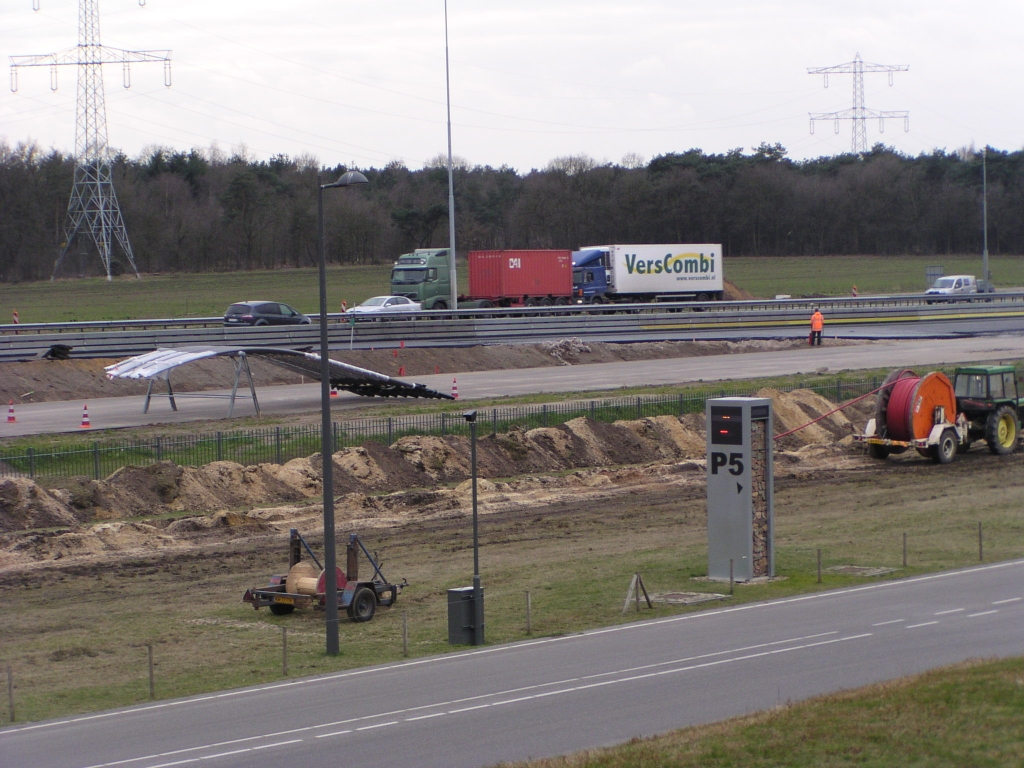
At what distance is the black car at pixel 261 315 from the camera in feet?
169

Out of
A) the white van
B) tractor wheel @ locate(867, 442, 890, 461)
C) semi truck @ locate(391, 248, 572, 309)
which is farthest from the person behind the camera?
the white van

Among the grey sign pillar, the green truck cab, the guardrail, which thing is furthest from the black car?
the grey sign pillar

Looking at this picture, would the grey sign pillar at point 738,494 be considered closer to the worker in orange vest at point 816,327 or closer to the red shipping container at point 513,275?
the worker in orange vest at point 816,327

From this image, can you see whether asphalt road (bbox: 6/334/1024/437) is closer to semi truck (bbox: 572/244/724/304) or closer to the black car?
the black car

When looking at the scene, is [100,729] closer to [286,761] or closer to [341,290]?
[286,761]

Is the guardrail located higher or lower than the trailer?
higher

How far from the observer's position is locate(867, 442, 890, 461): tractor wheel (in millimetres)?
34438

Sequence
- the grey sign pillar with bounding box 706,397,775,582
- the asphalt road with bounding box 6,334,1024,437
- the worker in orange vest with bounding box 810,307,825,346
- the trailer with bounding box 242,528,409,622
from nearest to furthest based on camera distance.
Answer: the trailer with bounding box 242,528,409,622 → the grey sign pillar with bounding box 706,397,775,582 → the asphalt road with bounding box 6,334,1024,437 → the worker in orange vest with bounding box 810,307,825,346

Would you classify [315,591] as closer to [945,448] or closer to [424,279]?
[945,448]

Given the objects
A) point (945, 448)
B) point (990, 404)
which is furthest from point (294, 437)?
point (990, 404)

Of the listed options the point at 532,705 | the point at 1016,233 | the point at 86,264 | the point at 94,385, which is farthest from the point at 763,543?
the point at 1016,233

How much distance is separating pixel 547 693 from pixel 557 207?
99.5 metres

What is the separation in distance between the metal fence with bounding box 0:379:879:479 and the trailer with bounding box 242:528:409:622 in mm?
10794

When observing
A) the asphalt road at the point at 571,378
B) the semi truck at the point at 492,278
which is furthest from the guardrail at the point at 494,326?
the semi truck at the point at 492,278
